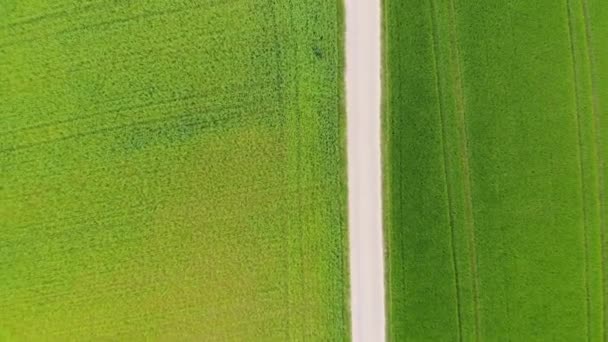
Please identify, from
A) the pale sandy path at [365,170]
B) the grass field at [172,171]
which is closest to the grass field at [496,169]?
the pale sandy path at [365,170]

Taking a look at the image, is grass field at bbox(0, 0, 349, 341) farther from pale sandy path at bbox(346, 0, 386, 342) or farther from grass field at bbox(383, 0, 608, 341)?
grass field at bbox(383, 0, 608, 341)

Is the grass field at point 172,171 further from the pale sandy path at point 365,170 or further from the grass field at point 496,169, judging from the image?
the grass field at point 496,169

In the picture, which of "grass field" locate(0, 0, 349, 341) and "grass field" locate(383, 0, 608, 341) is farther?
"grass field" locate(0, 0, 349, 341)

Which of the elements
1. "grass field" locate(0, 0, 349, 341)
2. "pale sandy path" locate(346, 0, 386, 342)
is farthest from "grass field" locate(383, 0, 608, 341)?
"grass field" locate(0, 0, 349, 341)

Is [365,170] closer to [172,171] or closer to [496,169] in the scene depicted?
[496,169]

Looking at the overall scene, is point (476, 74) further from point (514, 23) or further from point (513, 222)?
point (513, 222)
